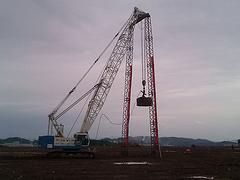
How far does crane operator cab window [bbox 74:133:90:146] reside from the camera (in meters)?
58.0

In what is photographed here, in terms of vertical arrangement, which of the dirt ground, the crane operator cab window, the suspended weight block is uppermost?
the suspended weight block

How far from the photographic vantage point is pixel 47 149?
2256 inches

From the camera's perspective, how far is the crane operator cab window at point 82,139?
58000 millimetres

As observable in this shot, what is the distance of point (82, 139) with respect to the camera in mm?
58188

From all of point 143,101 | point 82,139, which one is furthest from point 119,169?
point 143,101

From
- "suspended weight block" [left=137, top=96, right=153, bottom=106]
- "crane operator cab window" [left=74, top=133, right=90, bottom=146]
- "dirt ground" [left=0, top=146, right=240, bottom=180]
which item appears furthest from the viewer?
"suspended weight block" [left=137, top=96, right=153, bottom=106]

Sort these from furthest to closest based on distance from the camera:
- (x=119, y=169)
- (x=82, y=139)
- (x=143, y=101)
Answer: (x=143, y=101), (x=82, y=139), (x=119, y=169)

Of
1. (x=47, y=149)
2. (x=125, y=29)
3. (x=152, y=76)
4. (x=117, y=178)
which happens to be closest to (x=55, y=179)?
(x=117, y=178)

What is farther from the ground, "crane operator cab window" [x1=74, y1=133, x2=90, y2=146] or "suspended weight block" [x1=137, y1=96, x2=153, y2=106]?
"suspended weight block" [x1=137, y1=96, x2=153, y2=106]

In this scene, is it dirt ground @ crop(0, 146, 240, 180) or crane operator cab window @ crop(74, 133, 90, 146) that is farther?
crane operator cab window @ crop(74, 133, 90, 146)

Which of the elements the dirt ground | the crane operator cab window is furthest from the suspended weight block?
the dirt ground

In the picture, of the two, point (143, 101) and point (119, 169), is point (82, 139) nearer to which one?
point (143, 101)

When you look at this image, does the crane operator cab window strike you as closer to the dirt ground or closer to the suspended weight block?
the suspended weight block

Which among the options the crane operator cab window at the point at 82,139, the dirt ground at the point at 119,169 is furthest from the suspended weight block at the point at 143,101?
the dirt ground at the point at 119,169
